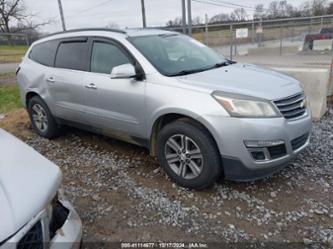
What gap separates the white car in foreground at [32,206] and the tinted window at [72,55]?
87.6 inches

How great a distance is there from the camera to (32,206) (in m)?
1.67

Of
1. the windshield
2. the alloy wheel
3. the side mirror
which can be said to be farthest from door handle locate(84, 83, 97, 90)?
the alloy wheel

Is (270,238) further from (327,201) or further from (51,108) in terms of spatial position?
(51,108)

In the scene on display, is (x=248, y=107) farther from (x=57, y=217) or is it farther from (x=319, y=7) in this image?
(x=319, y=7)

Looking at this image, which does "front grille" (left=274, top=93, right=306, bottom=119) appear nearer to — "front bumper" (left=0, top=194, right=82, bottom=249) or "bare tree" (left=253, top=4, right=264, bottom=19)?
"front bumper" (left=0, top=194, right=82, bottom=249)

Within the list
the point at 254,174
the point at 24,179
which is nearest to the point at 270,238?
the point at 254,174

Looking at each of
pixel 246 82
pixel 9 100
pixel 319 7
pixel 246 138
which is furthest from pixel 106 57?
pixel 319 7

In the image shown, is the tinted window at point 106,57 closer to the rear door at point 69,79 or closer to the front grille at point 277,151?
the rear door at point 69,79

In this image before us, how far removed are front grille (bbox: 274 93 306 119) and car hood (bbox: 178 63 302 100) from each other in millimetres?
54

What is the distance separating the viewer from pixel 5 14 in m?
43.5

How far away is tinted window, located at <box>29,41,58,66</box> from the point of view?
4.77m

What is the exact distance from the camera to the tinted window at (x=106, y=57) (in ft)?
12.5

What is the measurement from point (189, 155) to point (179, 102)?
58 centimetres

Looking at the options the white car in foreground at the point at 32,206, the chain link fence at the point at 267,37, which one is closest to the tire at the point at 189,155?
the white car in foreground at the point at 32,206
